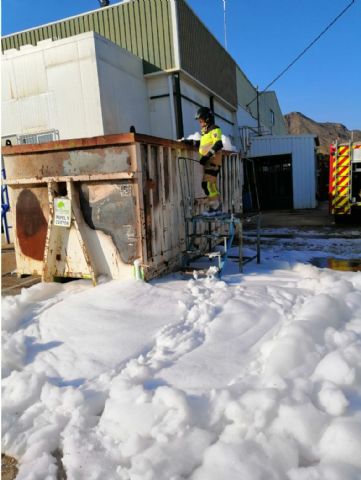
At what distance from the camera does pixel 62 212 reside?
15.2 feet

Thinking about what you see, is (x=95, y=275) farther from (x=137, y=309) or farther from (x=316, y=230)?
(x=316, y=230)

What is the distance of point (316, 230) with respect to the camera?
9.74 m

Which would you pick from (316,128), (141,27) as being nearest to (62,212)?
(141,27)

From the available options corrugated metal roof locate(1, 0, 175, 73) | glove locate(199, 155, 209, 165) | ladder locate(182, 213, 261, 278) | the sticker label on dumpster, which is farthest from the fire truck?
the sticker label on dumpster

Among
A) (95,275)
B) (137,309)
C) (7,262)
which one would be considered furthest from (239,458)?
(7,262)

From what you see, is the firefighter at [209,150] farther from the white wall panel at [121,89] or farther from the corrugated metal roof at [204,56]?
the corrugated metal roof at [204,56]

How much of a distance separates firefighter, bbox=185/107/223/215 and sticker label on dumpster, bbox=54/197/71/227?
1.96 metres

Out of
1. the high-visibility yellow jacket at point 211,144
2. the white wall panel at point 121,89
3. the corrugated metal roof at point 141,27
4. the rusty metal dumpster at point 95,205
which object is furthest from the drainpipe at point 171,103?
the rusty metal dumpster at point 95,205

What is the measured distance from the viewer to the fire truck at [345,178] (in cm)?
1029

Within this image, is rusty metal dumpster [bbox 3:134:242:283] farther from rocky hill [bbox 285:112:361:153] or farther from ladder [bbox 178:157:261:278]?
rocky hill [bbox 285:112:361:153]

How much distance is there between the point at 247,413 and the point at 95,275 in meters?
3.01

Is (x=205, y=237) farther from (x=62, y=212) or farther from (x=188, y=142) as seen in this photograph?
(x=62, y=212)

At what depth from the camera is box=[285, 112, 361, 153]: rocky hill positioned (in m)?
70.6

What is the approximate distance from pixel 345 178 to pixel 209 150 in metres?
6.53
